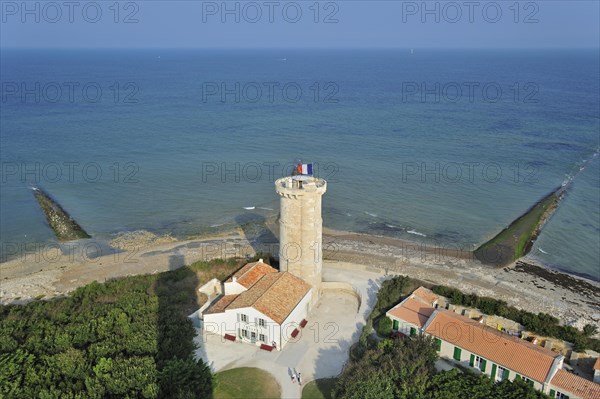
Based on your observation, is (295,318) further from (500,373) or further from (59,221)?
(59,221)

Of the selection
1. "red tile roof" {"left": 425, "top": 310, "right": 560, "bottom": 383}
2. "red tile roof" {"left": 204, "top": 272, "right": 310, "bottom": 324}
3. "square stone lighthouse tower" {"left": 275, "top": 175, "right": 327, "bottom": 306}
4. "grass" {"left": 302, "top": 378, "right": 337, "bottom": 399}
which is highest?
Answer: "square stone lighthouse tower" {"left": 275, "top": 175, "right": 327, "bottom": 306}

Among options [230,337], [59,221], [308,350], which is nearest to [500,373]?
[308,350]

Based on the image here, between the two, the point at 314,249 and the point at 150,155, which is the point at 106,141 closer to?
the point at 150,155

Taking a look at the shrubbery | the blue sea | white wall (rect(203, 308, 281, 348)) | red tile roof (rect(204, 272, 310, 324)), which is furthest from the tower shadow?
the shrubbery

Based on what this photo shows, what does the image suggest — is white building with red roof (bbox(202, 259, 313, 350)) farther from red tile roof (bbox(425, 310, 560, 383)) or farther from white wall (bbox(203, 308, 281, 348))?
red tile roof (bbox(425, 310, 560, 383))

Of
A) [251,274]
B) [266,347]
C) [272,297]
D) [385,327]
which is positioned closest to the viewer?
[266,347]

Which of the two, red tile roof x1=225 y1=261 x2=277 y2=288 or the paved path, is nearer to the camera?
the paved path
